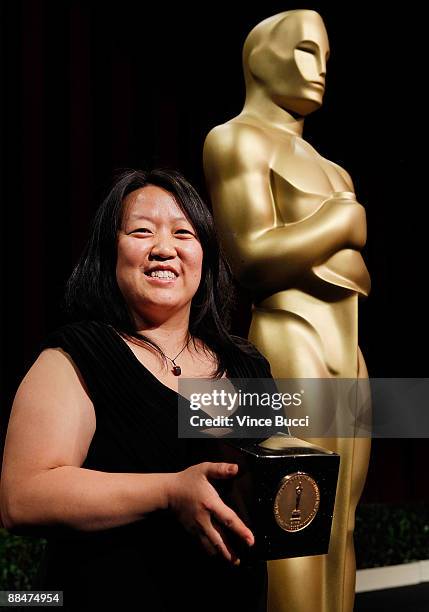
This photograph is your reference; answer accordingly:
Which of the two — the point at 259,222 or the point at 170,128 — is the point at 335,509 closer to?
the point at 259,222

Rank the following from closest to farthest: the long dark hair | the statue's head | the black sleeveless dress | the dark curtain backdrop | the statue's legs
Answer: the black sleeveless dress < the long dark hair < the statue's legs < the statue's head < the dark curtain backdrop

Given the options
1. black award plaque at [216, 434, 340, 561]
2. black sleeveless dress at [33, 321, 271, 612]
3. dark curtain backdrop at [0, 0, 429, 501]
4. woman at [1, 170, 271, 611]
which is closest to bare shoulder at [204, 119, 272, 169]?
dark curtain backdrop at [0, 0, 429, 501]

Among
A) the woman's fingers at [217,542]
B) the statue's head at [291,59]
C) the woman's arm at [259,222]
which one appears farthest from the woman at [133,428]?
the statue's head at [291,59]

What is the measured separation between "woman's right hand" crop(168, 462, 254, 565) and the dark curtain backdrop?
1037mm

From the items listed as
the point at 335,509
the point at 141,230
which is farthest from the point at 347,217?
the point at 141,230

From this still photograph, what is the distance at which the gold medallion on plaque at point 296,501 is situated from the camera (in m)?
0.63

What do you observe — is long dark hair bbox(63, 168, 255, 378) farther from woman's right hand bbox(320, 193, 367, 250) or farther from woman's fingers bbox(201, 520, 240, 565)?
woman's right hand bbox(320, 193, 367, 250)

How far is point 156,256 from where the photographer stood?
79cm

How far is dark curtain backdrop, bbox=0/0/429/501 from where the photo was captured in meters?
1.86

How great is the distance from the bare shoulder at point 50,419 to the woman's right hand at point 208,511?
125 mm

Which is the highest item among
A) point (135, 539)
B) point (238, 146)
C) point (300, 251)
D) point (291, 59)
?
point (291, 59)

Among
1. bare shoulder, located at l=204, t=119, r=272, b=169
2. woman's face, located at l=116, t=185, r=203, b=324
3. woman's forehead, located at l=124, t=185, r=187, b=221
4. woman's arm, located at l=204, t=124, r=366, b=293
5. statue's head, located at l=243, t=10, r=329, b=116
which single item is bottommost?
woman's face, located at l=116, t=185, r=203, b=324

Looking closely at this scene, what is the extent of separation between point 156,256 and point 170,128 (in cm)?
141

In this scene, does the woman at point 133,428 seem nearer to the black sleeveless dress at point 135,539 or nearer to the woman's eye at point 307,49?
the black sleeveless dress at point 135,539
